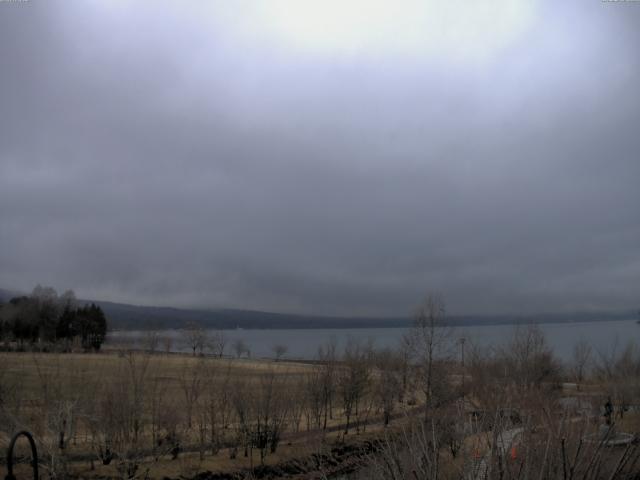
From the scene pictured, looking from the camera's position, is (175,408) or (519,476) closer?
(519,476)

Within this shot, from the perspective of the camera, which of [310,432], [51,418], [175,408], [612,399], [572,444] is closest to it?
[572,444]

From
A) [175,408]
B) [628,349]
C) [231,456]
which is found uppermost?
[628,349]

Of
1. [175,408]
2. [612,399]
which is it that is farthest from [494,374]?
[175,408]

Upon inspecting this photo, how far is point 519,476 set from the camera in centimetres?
926

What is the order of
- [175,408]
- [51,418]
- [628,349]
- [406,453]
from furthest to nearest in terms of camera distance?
[628,349] < [175,408] < [51,418] < [406,453]

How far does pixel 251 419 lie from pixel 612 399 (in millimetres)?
25340

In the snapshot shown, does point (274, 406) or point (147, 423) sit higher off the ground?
point (274, 406)

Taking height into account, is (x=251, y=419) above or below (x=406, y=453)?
below

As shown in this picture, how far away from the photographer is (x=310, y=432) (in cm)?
4822

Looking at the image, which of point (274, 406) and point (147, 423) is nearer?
point (147, 423)

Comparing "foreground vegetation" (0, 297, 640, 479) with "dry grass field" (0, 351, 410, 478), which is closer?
"foreground vegetation" (0, 297, 640, 479)

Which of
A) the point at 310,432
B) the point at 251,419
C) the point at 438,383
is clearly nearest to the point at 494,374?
the point at 438,383

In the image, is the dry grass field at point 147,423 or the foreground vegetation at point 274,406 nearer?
the foreground vegetation at point 274,406

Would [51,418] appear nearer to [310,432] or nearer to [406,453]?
[310,432]
